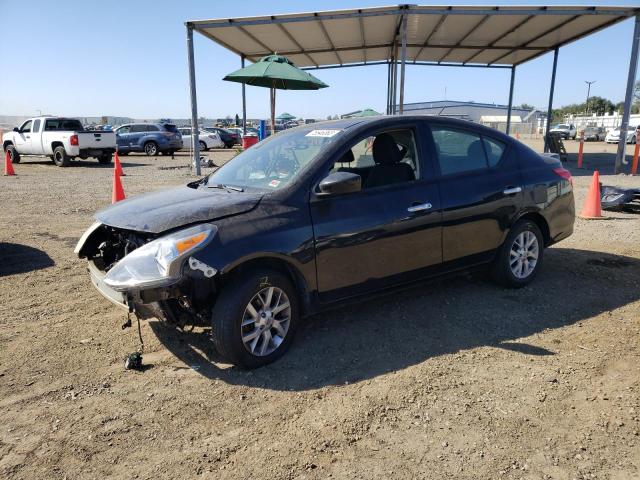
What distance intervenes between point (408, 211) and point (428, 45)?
15706 mm

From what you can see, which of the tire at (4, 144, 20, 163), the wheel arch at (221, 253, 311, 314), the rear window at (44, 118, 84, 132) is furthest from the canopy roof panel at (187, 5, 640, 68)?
the wheel arch at (221, 253, 311, 314)

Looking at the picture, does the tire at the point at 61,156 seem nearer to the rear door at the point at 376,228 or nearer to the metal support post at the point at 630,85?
the rear door at the point at 376,228

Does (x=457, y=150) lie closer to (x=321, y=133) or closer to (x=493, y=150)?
(x=493, y=150)

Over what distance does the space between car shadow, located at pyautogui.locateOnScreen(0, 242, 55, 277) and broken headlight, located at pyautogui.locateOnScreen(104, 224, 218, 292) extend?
321cm

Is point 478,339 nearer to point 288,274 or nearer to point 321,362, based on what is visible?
point 321,362

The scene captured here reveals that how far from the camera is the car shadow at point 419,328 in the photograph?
10.8 feet

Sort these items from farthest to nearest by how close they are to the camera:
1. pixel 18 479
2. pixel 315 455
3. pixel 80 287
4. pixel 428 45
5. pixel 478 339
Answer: pixel 428 45 → pixel 80 287 → pixel 478 339 → pixel 315 455 → pixel 18 479

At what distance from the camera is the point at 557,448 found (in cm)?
249

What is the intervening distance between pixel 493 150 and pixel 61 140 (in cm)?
1776

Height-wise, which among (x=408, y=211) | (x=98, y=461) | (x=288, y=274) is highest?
(x=408, y=211)

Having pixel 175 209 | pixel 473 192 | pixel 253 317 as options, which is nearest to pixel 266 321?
pixel 253 317

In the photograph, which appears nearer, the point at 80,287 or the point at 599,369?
the point at 599,369

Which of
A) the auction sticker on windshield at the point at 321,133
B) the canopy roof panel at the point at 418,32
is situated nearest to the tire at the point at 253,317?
the auction sticker on windshield at the point at 321,133

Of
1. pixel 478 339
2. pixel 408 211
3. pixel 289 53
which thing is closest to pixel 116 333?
pixel 408 211
